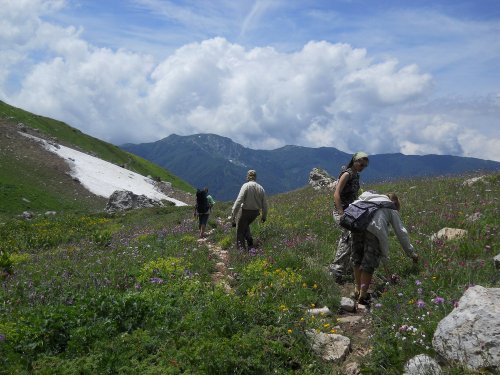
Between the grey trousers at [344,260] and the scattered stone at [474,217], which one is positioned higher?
the scattered stone at [474,217]

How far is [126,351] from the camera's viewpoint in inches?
201

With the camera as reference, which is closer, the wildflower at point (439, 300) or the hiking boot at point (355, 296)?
the wildflower at point (439, 300)

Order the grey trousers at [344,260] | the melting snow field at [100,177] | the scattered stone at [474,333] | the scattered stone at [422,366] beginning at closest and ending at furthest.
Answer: the scattered stone at [474,333] → the scattered stone at [422,366] → the grey trousers at [344,260] → the melting snow field at [100,177]

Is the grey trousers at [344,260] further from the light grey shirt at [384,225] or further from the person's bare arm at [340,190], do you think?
the light grey shirt at [384,225]

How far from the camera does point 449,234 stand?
9086mm

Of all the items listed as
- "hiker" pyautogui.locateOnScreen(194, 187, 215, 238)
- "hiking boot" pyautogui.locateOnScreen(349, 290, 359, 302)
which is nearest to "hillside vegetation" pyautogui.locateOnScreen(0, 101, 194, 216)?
"hiker" pyautogui.locateOnScreen(194, 187, 215, 238)

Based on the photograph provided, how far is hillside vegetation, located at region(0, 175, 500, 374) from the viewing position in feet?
16.1

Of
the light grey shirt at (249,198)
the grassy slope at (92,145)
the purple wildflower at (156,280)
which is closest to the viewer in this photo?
the purple wildflower at (156,280)

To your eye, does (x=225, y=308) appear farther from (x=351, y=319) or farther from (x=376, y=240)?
(x=376, y=240)

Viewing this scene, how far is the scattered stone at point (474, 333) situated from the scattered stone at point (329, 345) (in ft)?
4.23

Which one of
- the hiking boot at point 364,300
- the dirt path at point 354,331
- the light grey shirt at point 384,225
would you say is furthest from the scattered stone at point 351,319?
the light grey shirt at point 384,225

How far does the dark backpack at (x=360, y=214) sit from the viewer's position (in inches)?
281

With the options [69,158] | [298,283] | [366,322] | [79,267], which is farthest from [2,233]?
[69,158]

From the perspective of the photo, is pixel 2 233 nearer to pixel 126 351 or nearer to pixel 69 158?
pixel 126 351
